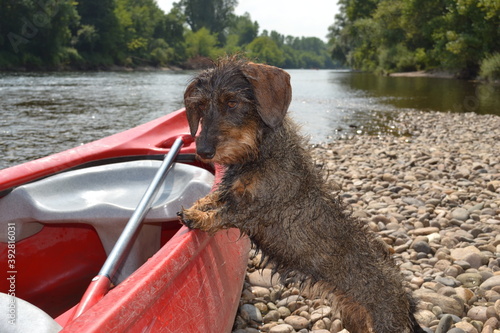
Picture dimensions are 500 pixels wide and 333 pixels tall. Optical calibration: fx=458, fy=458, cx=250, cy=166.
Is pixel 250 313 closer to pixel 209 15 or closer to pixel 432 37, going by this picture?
pixel 432 37

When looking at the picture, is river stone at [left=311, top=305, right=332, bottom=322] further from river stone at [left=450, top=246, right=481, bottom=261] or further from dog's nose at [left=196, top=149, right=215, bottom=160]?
dog's nose at [left=196, top=149, right=215, bottom=160]

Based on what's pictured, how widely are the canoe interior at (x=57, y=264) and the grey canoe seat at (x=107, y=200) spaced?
0.13 metres

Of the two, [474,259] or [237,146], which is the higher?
[237,146]

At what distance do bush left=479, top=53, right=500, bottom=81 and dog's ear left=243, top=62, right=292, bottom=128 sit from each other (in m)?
34.3

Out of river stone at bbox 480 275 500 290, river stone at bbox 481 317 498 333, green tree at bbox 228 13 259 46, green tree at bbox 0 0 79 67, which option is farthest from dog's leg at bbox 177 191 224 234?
green tree at bbox 228 13 259 46

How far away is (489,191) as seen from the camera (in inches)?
269

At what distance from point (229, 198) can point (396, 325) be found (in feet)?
4.52

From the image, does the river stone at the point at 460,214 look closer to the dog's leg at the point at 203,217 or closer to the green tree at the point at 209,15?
the dog's leg at the point at 203,217

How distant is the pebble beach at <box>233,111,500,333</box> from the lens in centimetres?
388

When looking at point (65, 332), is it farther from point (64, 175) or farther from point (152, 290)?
point (64, 175)

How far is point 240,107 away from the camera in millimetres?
2758

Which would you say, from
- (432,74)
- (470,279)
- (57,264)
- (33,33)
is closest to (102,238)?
(57,264)

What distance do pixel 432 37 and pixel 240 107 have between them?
153 feet

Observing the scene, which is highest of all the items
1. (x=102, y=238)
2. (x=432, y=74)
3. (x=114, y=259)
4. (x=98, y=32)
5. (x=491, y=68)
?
(x=98, y=32)
